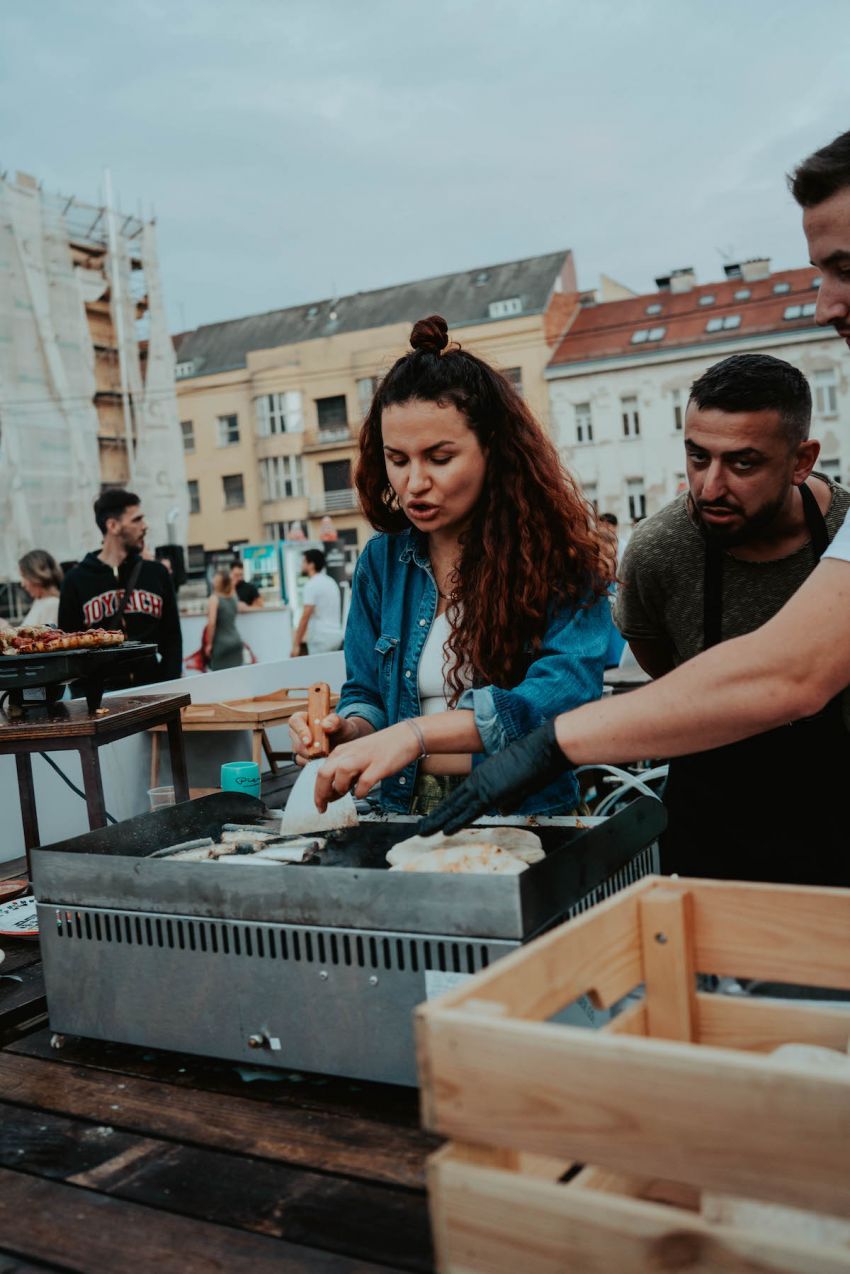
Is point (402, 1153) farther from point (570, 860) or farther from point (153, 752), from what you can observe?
point (153, 752)

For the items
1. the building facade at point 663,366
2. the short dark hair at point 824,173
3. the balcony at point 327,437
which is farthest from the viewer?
the balcony at point 327,437

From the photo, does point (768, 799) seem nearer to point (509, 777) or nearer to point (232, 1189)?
point (509, 777)

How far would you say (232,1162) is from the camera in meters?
1.14

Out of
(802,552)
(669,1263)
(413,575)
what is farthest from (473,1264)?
(802,552)

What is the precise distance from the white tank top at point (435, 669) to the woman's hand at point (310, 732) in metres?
0.14

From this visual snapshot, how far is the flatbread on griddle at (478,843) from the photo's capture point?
1.36m

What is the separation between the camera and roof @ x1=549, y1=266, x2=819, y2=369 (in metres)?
31.6

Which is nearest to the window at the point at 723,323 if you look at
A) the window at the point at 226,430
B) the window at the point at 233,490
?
the window at the point at 226,430

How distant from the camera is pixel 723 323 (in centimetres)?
3216

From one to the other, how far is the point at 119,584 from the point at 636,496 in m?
30.3

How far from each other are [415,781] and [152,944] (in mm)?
681

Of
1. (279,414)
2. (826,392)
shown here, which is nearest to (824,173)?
(826,392)

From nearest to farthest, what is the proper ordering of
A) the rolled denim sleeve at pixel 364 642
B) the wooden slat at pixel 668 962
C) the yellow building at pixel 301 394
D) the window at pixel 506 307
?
the wooden slat at pixel 668 962 < the rolled denim sleeve at pixel 364 642 < the window at pixel 506 307 < the yellow building at pixel 301 394

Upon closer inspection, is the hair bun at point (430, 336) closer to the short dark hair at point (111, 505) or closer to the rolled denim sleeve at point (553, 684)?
the rolled denim sleeve at point (553, 684)
